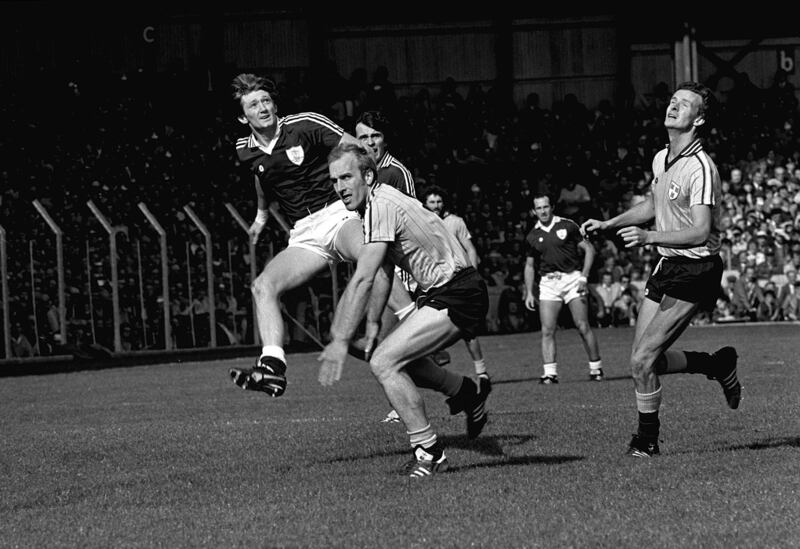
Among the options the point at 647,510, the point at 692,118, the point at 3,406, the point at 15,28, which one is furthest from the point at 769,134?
the point at 647,510

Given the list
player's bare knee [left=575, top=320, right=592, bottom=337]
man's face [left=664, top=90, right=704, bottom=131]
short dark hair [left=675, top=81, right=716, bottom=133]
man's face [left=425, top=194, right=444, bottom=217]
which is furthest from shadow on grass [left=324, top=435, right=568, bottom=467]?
player's bare knee [left=575, top=320, right=592, bottom=337]

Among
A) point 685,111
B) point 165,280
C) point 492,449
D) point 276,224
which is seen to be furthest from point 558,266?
point 276,224

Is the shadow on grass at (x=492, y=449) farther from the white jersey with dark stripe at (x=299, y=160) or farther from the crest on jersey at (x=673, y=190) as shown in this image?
the white jersey with dark stripe at (x=299, y=160)

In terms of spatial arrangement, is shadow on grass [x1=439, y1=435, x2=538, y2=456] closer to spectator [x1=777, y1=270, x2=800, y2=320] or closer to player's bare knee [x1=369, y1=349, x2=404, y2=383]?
player's bare knee [x1=369, y1=349, x2=404, y2=383]

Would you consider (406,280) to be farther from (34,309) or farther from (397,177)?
(34,309)

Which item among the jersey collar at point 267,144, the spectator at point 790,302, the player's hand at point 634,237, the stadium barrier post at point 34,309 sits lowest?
the spectator at point 790,302

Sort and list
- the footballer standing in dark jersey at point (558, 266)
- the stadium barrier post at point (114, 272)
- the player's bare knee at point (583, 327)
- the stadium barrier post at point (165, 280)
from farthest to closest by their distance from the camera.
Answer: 1. the stadium barrier post at point (165, 280)
2. the stadium barrier post at point (114, 272)
3. the footballer standing in dark jersey at point (558, 266)
4. the player's bare knee at point (583, 327)

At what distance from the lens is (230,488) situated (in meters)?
7.21

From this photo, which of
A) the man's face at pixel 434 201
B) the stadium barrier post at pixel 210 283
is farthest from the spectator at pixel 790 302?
the man's face at pixel 434 201

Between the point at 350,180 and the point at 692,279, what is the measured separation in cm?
222

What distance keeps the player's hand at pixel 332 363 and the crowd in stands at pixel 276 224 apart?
588 inches

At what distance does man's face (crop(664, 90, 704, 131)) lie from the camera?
Answer: 26.4 ft

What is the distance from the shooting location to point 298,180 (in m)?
9.42

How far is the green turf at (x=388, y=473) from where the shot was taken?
19.1ft
